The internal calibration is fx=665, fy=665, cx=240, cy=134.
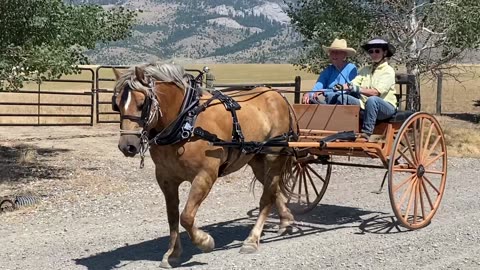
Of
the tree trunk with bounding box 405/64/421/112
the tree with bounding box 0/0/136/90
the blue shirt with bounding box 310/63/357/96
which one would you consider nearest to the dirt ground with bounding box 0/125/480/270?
the blue shirt with bounding box 310/63/357/96

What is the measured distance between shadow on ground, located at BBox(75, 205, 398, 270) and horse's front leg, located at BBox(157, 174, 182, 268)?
0.44ft

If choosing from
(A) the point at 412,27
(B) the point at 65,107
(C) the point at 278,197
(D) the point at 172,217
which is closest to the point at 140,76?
(D) the point at 172,217

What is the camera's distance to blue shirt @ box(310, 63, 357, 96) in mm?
8750

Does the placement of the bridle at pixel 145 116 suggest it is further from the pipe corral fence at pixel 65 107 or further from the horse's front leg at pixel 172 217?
the pipe corral fence at pixel 65 107

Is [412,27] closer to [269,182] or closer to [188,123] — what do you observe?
[269,182]

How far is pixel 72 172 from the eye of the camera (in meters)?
12.9

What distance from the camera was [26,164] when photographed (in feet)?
44.6

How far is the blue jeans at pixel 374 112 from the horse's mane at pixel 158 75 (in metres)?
2.60

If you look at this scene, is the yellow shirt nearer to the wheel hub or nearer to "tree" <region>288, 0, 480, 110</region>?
the wheel hub

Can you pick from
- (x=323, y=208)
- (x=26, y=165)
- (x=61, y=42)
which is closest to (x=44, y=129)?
(x=26, y=165)

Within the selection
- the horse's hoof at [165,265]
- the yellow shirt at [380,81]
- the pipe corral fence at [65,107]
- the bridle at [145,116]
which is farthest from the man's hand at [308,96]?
the pipe corral fence at [65,107]

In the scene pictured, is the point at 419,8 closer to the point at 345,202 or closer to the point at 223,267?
the point at 345,202

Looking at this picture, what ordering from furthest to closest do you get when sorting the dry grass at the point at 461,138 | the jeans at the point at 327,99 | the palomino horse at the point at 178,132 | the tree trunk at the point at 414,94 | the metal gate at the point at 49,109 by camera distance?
the metal gate at the point at 49,109
the dry grass at the point at 461,138
the tree trunk at the point at 414,94
the jeans at the point at 327,99
the palomino horse at the point at 178,132

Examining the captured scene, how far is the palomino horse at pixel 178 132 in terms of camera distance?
19.9ft
